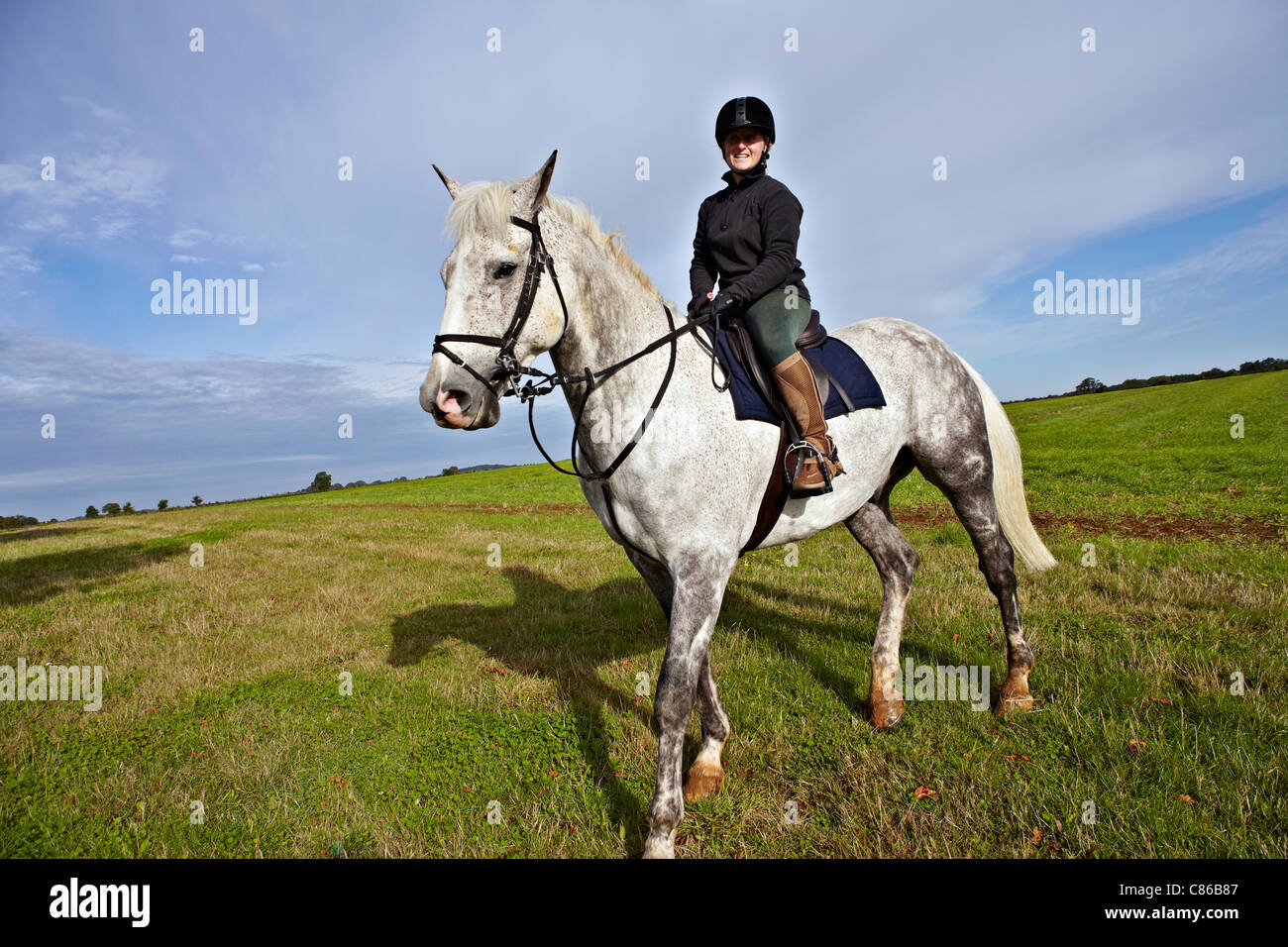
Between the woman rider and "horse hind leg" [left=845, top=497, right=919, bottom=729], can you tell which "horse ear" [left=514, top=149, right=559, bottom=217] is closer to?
the woman rider

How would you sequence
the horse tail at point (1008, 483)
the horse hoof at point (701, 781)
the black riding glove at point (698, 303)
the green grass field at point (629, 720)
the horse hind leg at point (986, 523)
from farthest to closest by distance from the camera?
the horse tail at point (1008, 483), the horse hind leg at point (986, 523), the black riding glove at point (698, 303), the horse hoof at point (701, 781), the green grass field at point (629, 720)

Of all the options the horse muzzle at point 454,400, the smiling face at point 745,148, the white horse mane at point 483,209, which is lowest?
the horse muzzle at point 454,400

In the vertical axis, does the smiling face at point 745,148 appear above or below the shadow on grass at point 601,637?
above

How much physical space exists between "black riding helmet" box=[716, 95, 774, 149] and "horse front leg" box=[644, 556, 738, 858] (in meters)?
3.11

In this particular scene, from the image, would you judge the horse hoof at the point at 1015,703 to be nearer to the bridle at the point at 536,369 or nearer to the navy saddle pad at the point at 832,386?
the navy saddle pad at the point at 832,386

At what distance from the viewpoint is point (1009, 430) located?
561 cm

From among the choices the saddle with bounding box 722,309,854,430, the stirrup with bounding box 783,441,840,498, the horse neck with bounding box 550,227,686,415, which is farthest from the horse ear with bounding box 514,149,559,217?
the stirrup with bounding box 783,441,840,498

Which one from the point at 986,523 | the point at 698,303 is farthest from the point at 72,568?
the point at 986,523

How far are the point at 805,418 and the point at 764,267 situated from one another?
1.02 metres

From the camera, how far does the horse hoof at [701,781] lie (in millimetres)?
3875

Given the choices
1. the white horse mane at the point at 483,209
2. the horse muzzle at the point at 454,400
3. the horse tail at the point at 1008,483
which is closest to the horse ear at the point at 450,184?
the white horse mane at the point at 483,209

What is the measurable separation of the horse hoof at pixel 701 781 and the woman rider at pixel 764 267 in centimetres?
210

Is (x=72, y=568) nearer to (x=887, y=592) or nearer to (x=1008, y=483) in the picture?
(x=887, y=592)
